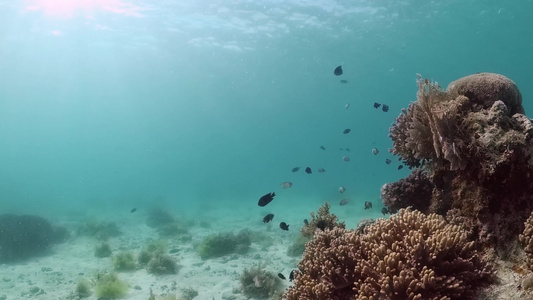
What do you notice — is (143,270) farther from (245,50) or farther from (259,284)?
(245,50)

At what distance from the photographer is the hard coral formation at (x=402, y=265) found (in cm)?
371

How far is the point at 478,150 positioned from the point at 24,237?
2283 centimetres

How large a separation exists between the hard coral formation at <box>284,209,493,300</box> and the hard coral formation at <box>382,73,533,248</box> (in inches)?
31.5

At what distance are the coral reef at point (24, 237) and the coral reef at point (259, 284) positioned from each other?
1438 centimetres

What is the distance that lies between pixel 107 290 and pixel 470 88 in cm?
1278

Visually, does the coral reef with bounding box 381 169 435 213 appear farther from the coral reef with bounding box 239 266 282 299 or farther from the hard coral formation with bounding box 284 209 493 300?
the coral reef with bounding box 239 266 282 299

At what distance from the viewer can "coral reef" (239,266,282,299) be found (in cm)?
1127

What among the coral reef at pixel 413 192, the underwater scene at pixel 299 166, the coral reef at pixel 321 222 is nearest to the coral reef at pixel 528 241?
the underwater scene at pixel 299 166

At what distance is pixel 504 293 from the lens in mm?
3750

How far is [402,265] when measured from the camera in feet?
12.5

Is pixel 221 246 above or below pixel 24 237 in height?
below

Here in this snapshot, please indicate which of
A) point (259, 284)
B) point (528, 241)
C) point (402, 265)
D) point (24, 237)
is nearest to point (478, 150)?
point (528, 241)

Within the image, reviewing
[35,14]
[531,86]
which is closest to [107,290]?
[35,14]

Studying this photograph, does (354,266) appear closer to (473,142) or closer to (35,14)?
(473,142)
